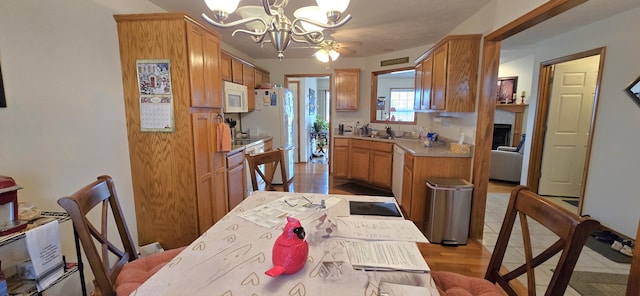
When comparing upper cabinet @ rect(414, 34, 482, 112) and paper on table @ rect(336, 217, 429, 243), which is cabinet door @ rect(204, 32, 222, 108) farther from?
upper cabinet @ rect(414, 34, 482, 112)

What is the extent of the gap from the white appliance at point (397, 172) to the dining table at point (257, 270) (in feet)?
7.78

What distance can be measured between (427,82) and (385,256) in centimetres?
280

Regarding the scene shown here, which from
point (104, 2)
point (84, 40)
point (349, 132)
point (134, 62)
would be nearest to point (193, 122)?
point (134, 62)

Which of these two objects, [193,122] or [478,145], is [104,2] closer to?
[193,122]

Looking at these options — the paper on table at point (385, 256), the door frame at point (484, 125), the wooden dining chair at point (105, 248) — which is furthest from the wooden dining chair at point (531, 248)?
the door frame at point (484, 125)

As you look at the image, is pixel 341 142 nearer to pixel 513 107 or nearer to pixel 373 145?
pixel 373 145

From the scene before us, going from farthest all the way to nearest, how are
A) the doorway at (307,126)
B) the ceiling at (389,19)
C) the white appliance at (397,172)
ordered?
the doorway at (307,126) → the white appliance at (397,172) → the ceiling at (389,19)

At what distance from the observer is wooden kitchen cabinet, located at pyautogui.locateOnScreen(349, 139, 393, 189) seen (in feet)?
13.3

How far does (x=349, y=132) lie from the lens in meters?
5.17

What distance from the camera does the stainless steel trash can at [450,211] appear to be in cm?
253

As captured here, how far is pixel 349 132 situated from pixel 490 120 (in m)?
2.81

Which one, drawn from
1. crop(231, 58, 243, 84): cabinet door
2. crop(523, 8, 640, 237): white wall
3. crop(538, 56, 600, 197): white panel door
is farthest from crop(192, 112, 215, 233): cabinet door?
crop(538, 56, 600, 197): white panel door

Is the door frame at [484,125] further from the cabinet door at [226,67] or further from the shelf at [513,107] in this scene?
the shelf at [513,107]

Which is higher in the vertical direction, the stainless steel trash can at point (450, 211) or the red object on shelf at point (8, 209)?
the red object on shelf at point (8, 209)
